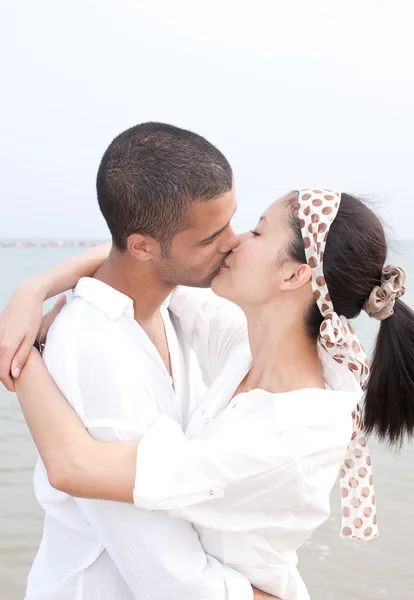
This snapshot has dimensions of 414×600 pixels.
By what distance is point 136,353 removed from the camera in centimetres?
207

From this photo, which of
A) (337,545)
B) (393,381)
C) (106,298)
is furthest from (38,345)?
(337,545)

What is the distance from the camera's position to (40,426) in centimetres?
192

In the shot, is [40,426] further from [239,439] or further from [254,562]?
[254,562]

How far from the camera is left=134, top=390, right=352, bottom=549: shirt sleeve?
1826 mm

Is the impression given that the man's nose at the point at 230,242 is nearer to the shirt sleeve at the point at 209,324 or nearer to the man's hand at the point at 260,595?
the shirt sleeve at the point at 209,324

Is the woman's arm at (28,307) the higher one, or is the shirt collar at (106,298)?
the shirt collar at (106,298)

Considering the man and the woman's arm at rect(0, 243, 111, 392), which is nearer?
the man

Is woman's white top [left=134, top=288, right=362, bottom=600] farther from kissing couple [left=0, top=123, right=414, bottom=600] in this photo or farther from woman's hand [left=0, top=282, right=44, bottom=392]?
woman's hand [left=0, top=282, right=44, bottom=392]

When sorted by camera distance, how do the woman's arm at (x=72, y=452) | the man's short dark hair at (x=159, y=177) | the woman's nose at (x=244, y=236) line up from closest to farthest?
the woman's arm at (x=72, y=452) → the man's short dark hair at (x=159, y=177) → the woman's nose at (x=244, y=236)

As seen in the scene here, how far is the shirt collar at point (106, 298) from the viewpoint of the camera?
2.08 m

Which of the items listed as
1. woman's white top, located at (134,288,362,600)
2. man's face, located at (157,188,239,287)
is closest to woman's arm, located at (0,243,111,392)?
man's face, located at (157,188,239,287)

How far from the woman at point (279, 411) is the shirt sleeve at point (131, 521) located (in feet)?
0.15

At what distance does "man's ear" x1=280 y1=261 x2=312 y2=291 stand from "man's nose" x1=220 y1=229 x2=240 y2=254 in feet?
0.63

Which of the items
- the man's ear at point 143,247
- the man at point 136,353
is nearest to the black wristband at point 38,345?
the man at point 136,353
